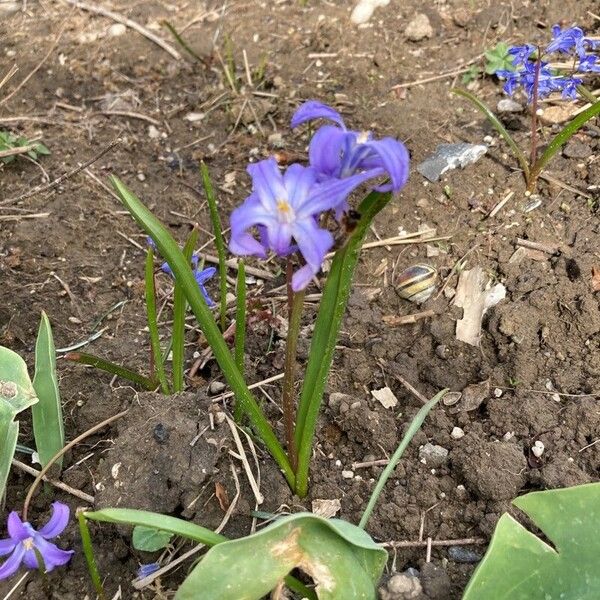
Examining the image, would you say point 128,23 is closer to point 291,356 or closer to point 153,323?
point 153,323

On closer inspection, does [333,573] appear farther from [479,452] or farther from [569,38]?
[569,38]

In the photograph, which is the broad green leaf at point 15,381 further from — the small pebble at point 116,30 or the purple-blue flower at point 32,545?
the small pebble at point 116,30

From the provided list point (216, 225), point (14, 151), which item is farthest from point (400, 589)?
point (14, 151)

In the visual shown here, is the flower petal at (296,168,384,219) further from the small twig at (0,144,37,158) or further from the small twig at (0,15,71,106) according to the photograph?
the small twig at (0,15,71,106)

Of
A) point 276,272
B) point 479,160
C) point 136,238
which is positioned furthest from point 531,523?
point 136,238

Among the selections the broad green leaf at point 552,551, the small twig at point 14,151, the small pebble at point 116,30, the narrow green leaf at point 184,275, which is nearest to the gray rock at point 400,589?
the broad green leaf at point 552,551

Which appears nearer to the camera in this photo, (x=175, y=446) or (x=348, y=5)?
(x=175, y=446)
